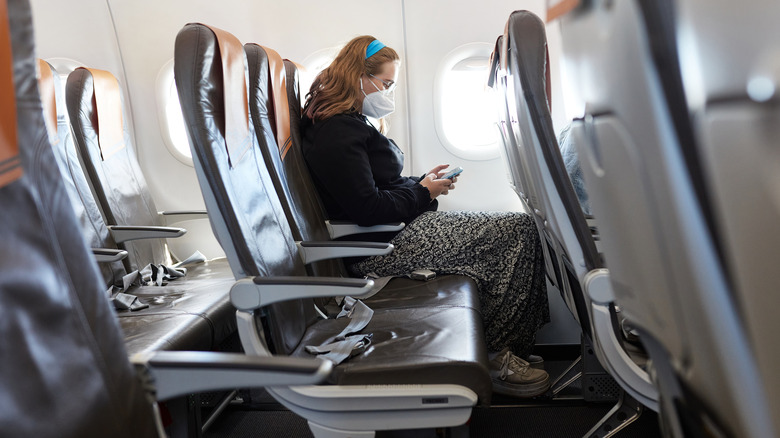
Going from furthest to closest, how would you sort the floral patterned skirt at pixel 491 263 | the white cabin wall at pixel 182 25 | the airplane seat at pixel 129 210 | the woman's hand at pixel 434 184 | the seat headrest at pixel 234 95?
the white cabin wall at pixel 182 25 < the woman's hand at pixel 434 184 < the floral patterned skirt at pixel 491 263 < the airplane seat at pixel 129 210 < the seat headrest at pixel 234 95

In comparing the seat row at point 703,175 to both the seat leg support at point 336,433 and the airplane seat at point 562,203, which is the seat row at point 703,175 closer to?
the airplane seat at point 562,203

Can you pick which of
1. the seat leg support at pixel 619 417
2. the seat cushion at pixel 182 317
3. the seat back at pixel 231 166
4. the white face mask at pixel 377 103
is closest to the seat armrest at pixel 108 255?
the seat cushion at pixel 182 317

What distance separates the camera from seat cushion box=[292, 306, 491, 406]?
1.38 metres

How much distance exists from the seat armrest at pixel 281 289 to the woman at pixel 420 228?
0.93 metres

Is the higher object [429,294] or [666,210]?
[666,210]

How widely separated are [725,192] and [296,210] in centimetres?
205

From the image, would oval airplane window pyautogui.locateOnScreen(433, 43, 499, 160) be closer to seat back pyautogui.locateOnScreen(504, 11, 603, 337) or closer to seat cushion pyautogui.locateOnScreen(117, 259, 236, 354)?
seat cushion pyautogui.locateOnScreen(117, 259, 236, 354)

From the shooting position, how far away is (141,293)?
2.44 metres

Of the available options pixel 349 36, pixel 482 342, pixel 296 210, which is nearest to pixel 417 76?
pixel 349 36

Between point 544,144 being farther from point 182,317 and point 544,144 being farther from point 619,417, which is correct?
point 182,317

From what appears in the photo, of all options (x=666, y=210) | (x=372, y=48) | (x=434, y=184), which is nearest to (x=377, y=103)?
(x=372, y=48)

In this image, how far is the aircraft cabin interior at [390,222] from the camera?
12.4 inches

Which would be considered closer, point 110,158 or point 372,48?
point 372,48

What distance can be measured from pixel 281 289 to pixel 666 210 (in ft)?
4.01
